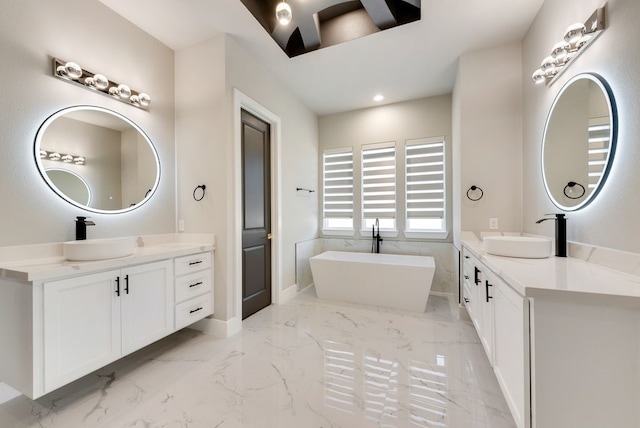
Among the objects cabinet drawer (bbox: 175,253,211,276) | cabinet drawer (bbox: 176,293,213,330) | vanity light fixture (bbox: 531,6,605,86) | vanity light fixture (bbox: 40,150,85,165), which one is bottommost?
A: cabinet drawer (bbox: 176,293,213,330)

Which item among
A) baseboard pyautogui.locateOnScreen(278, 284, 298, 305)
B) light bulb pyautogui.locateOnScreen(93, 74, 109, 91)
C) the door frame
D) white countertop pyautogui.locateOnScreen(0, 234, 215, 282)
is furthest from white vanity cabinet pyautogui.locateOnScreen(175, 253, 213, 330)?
light bulb pyautogui.locateOnScreen(93, 74, 109, 91)

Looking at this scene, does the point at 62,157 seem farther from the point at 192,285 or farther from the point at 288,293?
the point at 288,293

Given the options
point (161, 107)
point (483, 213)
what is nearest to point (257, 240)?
point (161, 107)

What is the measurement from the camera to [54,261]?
1.78m

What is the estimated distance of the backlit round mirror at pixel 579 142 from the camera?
145cm

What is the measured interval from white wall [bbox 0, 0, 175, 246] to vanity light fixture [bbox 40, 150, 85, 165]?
0.07m

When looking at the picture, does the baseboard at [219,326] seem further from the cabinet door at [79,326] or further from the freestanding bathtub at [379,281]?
the freestanding bathtub at [379,281]

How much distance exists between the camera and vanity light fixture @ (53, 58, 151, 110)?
75.4 inches

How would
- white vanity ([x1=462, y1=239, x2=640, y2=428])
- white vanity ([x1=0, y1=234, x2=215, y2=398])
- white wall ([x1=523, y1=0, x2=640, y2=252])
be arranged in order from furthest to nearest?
1. white vanity ([x1=0, y1=234, x2=215, y2=398])
2. white wall ([x1=523, y1=0, x2=640, y2=252])
3. white vanity ([x1=462, y1=239, x2=640, y2=428])

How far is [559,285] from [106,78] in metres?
3.40

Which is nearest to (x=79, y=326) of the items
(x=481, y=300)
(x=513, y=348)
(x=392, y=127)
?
(x=513, y=348)

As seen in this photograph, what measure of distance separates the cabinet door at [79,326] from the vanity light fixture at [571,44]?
135 inches

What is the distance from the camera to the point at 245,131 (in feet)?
9.70

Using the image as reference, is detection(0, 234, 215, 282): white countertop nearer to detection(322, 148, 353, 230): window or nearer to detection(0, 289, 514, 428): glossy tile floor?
detection(0, 289, 514, 428): glossy tile floor
